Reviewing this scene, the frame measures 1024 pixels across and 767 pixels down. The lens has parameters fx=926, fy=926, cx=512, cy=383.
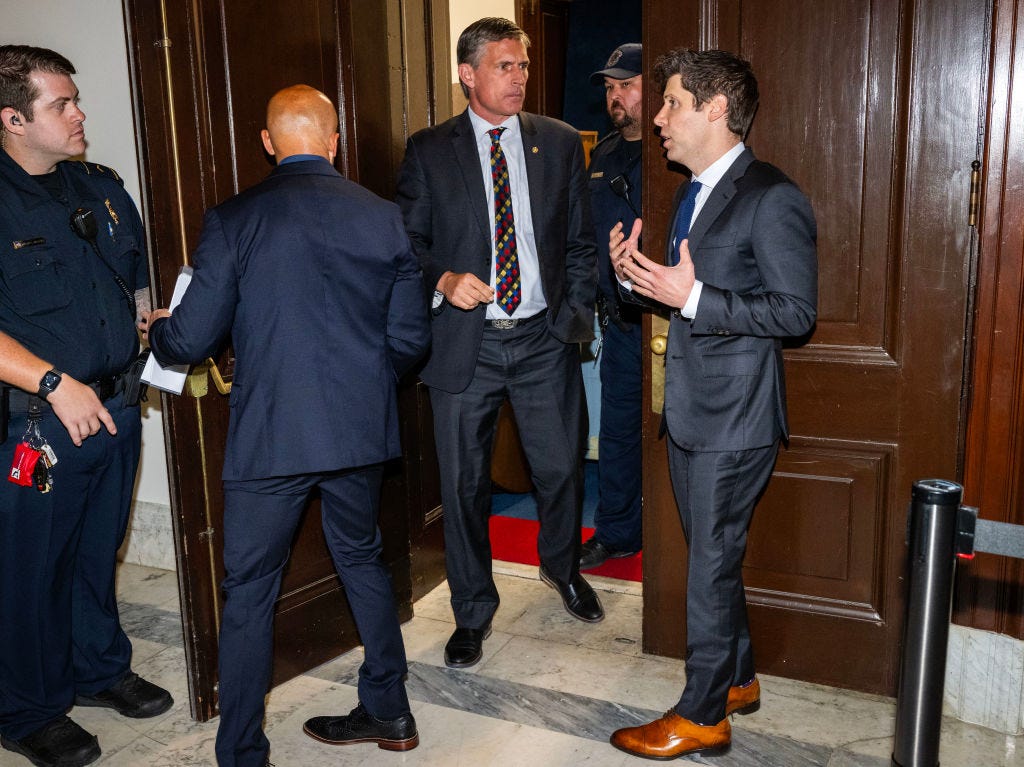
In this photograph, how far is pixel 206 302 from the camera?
2.13 metres

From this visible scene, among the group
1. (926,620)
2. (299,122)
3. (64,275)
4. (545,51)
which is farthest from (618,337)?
(545,51)

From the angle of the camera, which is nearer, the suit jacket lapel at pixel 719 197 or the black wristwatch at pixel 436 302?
the suit jacket lapel at pixel 719 197

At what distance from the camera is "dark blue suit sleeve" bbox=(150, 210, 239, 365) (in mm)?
2121

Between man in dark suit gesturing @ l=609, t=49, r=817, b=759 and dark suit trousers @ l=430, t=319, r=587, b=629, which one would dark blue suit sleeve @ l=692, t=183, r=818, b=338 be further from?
dark suit trousers @ l=430, t=319, r=587, b=629

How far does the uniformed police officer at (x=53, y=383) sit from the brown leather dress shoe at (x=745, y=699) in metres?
1.69

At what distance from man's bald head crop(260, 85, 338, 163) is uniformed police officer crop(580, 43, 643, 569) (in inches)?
60.6

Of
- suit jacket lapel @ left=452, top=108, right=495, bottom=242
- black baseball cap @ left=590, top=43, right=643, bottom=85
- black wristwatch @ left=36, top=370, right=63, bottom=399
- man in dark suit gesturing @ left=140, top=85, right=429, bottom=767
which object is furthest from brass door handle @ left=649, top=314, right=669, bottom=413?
black wristwatch @ left=36, top=370, right=63, bottom=399

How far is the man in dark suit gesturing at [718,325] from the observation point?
220 cm

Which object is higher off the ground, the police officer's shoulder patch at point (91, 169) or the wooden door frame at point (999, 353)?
the police officer's shoulder patch at point (91, 169)

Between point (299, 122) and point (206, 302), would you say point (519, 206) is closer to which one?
point (299, 122)

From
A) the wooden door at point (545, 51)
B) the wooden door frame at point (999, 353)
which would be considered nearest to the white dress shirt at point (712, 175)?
the wooden door frame at point (999, 353)

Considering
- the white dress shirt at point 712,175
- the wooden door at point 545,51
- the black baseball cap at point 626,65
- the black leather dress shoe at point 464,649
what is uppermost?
the wooden door at point 545,51

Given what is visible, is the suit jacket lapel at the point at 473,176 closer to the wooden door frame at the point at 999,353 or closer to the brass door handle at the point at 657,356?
the brass door handle at the point at 657,356

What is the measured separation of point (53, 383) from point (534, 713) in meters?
1.62
